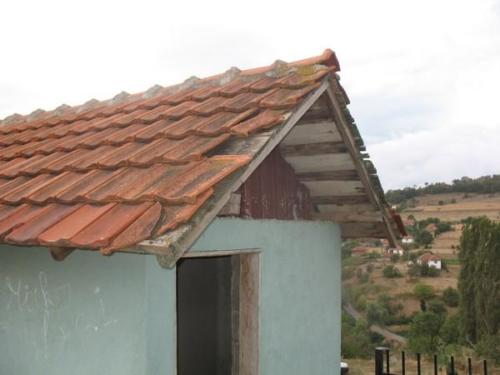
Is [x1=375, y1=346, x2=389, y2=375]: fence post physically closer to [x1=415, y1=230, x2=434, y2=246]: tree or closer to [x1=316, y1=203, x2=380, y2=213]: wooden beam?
[x1=316, y1=203, x2=380, y2=213]: wooden beam

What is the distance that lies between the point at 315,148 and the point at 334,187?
2.07 ft

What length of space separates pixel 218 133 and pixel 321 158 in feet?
3.97

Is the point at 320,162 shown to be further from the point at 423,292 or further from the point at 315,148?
the point at 423,292

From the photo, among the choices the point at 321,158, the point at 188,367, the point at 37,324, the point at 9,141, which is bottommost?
the point at 188,367

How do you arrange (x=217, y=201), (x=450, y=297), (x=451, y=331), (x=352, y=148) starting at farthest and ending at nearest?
(x=450, y=297) < (x=451, y=331) < (x=352, y=148) < (x=217, y=201)

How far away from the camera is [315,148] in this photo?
4547mm

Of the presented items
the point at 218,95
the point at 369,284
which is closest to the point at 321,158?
the point at 218,95

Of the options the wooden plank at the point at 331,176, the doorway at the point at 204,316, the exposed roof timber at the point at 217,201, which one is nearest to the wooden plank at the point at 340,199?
the wooden plank at the point at 331,176

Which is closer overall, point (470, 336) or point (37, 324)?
point (37, 324)

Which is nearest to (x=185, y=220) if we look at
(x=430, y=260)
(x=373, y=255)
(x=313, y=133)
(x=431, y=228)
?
(x=313, y=133)

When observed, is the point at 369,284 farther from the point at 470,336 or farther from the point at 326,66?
the point at 326,66

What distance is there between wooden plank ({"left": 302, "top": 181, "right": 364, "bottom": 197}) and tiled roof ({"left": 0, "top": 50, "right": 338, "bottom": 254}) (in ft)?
3.47

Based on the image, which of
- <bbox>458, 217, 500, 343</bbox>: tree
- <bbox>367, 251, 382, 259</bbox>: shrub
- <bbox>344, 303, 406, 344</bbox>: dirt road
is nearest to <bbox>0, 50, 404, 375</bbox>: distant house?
<bbox>458, 217, 500, 343</bbox>: tree

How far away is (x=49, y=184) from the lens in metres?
3.93
